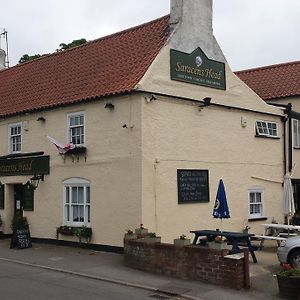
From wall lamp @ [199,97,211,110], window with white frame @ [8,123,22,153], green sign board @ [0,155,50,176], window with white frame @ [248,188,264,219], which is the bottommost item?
window with white frame @ [248,188,264,219]

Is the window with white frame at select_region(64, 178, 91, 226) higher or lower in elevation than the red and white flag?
lower

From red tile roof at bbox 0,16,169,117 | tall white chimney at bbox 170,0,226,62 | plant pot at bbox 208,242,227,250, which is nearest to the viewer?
plant pot at bbox 208,242,227,250

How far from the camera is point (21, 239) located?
56.9 ft

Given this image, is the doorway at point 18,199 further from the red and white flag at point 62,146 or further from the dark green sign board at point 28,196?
the red and white flag at point 62,146

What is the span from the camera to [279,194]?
69.8ft

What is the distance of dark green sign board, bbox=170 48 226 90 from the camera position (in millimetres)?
17078

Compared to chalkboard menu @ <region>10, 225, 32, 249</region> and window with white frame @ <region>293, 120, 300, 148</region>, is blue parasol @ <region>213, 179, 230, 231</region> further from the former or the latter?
window with white frame @ <region>293, 120, 300, 148</region>

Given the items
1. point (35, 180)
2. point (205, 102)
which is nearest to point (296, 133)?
point (205, 102)

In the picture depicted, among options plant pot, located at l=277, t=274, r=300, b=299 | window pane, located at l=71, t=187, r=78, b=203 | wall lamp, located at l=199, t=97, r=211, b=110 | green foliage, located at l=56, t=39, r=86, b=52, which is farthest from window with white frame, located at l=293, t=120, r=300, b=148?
green foliage, located at l=56, t=39, r=86, b=52

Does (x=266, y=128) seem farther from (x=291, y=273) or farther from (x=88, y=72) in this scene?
(x=291, y=273)

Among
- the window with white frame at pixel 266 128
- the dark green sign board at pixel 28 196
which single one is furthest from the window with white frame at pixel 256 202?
the dark green sign board at pixel 28 196

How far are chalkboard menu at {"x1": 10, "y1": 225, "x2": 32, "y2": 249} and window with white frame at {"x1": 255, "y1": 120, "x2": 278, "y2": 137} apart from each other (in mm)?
9791

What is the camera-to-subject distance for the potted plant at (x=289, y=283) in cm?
1009

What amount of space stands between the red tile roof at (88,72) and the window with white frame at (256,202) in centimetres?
690
